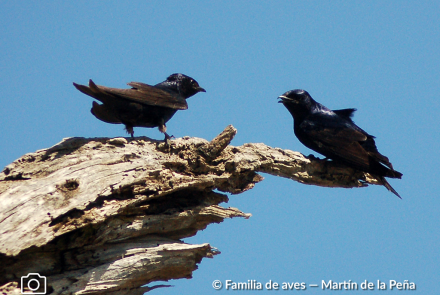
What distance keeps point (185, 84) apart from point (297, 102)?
2.00 metres

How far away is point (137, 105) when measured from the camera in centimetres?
725

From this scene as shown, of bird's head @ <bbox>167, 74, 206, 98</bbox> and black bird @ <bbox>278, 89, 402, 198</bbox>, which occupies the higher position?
bird's head @ <bbox>167, 74, 206, 98</bbox>

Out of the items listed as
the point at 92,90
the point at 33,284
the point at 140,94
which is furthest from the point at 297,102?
the point at 33,284

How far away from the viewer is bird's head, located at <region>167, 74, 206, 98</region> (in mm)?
8594

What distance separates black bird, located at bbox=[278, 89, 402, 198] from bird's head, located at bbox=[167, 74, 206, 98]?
1.51 m

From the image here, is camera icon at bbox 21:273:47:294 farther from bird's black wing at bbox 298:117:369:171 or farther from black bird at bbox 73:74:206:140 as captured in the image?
bird's black wing at bbox 298:117:369:171

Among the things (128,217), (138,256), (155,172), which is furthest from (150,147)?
(138,256)

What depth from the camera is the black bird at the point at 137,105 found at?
694cm

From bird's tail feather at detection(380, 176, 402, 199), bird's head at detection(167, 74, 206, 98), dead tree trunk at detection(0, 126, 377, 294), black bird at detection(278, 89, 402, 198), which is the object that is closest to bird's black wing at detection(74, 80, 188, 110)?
bird's head at detection(167, 74, 206, 98)

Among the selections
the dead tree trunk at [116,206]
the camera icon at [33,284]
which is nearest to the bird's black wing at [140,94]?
the dead tree trunk at [116,206]

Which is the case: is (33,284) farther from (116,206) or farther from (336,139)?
(336,139)

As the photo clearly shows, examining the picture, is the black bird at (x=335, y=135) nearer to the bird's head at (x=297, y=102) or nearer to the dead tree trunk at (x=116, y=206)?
the bird's head at (x=297, y=102)

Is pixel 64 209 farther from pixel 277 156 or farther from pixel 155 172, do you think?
pixel 277 156

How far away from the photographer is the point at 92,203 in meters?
5.50
